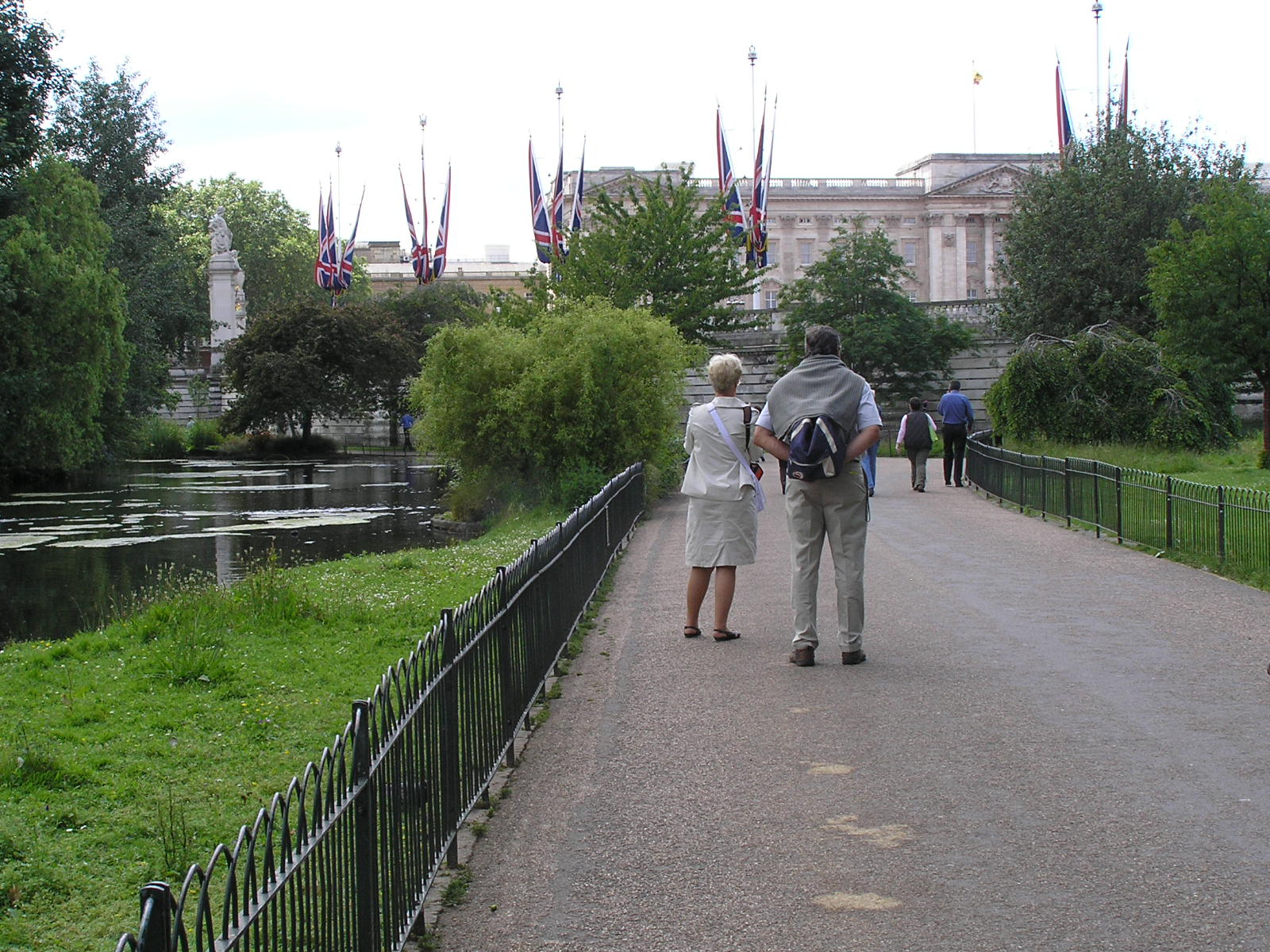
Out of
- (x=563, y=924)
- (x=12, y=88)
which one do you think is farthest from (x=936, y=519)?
(x=12, y=88)

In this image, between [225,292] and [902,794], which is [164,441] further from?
[902,794]

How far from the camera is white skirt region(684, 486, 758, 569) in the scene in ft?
31.8

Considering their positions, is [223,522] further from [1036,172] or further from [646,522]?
[1036,172]

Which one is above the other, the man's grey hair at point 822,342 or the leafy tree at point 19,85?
the leafy tree at point 19,85

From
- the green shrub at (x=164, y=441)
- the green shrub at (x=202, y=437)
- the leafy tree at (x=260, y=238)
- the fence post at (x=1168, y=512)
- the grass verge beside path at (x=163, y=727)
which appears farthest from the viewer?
the leafy tree at (x=260, y=238)

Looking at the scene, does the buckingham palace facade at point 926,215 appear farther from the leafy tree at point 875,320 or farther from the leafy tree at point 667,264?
the leafy tree at point 667,264

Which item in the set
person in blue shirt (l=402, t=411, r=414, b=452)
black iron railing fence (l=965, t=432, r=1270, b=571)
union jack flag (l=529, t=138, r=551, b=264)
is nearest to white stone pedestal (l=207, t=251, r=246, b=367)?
person in blue shirt (l=402, t=411, r=414, b=452)

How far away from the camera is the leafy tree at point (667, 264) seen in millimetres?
41844

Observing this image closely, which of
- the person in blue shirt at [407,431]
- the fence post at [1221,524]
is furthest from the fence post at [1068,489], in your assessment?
the person in blue shirt at [407,431]

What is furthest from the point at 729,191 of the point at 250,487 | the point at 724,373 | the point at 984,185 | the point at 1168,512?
the point at 984,185

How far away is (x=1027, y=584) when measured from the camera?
12719 millimetres

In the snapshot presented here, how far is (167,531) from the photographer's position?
87.0ft

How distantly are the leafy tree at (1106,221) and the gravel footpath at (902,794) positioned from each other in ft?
132

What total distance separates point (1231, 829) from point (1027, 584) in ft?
24.4
